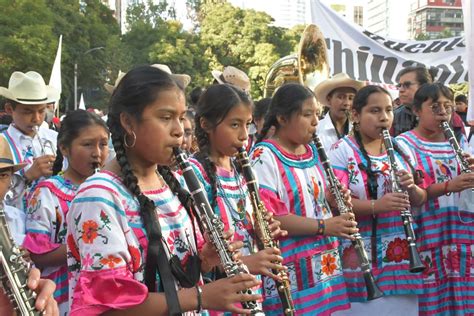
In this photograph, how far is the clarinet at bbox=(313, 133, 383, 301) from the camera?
4.43 m

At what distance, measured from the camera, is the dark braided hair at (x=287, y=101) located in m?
4.46

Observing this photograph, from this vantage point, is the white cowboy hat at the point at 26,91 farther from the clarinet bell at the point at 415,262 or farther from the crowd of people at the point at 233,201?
the clarinet bell at the point at 415,262

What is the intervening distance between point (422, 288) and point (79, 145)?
109 inches

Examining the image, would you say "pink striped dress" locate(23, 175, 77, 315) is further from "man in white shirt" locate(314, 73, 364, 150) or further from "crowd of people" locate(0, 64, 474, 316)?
"man in white shirt" locate(314, 73, 364, 150)

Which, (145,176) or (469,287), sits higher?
(145,176)

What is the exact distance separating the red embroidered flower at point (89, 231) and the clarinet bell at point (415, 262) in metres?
2.86

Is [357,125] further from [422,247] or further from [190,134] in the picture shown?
[190,134]

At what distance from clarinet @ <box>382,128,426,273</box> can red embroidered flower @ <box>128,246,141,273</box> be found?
2693 mm

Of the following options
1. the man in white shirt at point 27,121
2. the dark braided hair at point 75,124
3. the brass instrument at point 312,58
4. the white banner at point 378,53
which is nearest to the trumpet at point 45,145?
the man in white shirt at point 27,121

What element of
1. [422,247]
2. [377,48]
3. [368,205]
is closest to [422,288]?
[422,247]

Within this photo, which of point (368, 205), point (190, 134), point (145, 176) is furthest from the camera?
point (190, 134)

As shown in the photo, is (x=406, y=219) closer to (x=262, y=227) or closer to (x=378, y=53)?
(x=262, y=227)

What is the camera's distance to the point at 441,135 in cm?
553

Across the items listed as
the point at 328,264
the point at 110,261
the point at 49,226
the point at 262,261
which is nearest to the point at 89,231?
the point at 110,261
